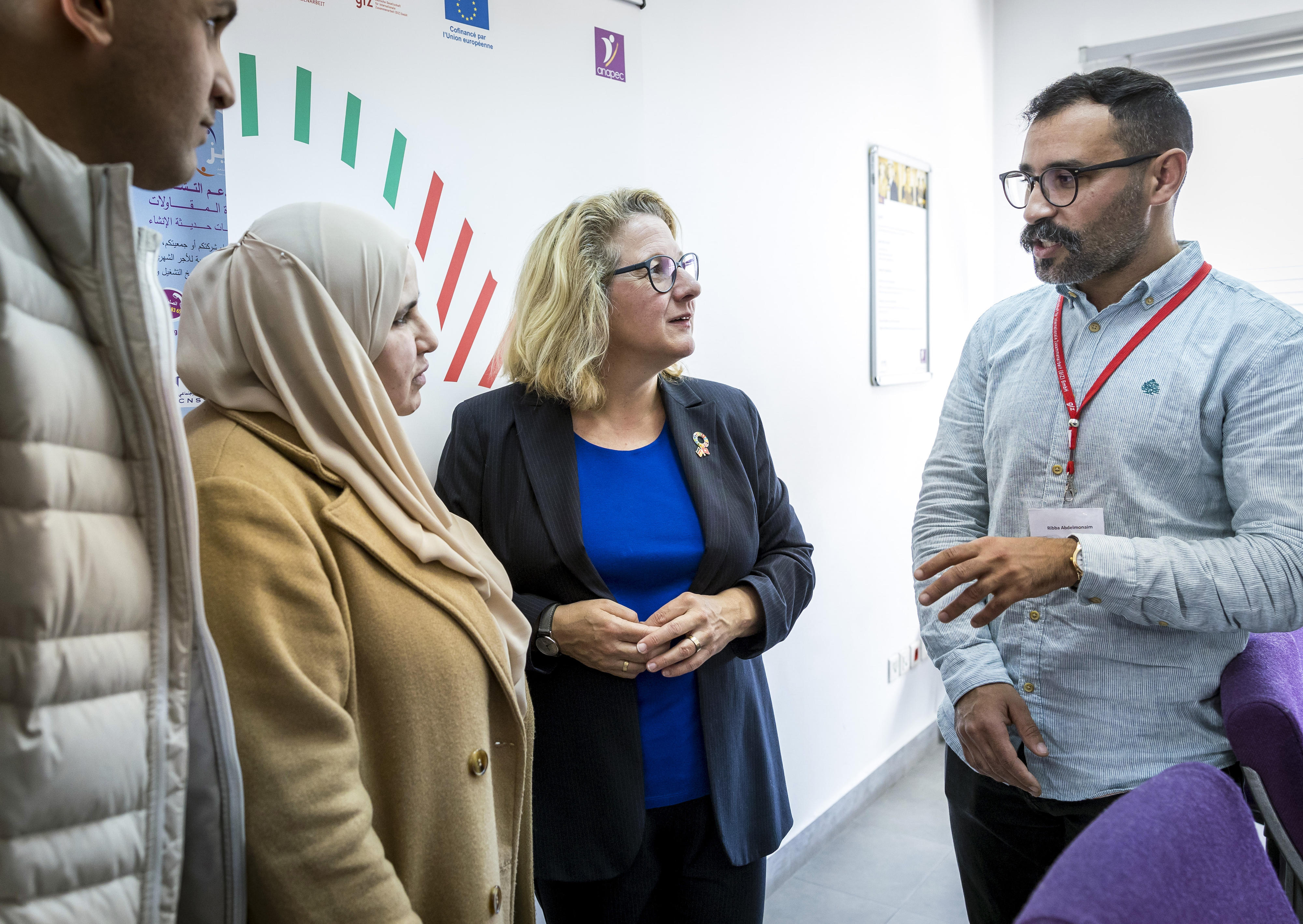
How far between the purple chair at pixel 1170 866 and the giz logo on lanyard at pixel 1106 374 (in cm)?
81

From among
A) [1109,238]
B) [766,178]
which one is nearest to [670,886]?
[1109,238]

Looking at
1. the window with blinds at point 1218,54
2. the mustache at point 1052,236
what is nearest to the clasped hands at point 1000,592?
the mustache at point 1052,236

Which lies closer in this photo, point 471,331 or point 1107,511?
point 1107,511

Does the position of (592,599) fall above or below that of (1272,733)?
above

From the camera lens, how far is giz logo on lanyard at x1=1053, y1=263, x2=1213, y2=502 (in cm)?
158

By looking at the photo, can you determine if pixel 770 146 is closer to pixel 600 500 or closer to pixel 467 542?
pixel 600 500

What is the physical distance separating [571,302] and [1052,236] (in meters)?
0.90

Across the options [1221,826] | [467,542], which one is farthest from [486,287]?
[1221,826]

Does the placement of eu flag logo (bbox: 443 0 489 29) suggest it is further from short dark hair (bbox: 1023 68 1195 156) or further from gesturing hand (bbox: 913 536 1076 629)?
gesturing hand (bbox: 913 536 1076 629)

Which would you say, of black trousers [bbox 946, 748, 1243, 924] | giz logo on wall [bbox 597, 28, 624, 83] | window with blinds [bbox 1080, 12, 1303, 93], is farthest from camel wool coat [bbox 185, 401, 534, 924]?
window with blinds [bbox 1080, 12, 1303, 93]

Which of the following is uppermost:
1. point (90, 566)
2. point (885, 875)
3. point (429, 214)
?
point (429, 214)

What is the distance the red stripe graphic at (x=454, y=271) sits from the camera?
1.79m

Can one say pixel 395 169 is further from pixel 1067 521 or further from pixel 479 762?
pixel 1067 521

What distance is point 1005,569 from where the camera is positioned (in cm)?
142
